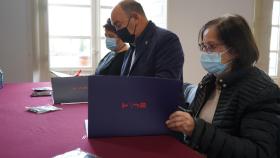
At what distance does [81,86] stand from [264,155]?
45.4 inches

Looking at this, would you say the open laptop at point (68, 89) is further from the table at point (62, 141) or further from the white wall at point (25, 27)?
the white wall at point (25, 27)

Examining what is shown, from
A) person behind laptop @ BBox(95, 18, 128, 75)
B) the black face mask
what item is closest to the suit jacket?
the black face mask

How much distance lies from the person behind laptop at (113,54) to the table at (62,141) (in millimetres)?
794

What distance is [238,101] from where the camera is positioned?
3.94ft

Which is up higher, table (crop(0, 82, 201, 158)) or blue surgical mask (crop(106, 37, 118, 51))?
blue surgical mask (crop(106, 37, 118, 51))

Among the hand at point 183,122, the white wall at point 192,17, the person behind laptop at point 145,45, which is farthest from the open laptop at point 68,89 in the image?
the white wall at point 192,17

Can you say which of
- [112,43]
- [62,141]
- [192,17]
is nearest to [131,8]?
[112,43]

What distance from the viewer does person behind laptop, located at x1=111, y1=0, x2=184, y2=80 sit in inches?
67.6

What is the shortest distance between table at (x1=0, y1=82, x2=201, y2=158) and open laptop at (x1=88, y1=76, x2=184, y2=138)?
4 cm

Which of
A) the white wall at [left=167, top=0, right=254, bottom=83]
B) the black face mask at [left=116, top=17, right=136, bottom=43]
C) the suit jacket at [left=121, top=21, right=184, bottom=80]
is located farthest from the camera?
the white wall at [left=167, top=0, right=254, bottom=83]

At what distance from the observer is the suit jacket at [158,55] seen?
1.70 metres

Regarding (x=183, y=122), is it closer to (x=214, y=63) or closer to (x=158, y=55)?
(x=214, y=63)

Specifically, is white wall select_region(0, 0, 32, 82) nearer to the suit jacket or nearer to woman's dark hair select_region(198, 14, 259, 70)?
the suit jacket

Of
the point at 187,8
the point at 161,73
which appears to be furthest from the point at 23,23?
the point at 161,73
